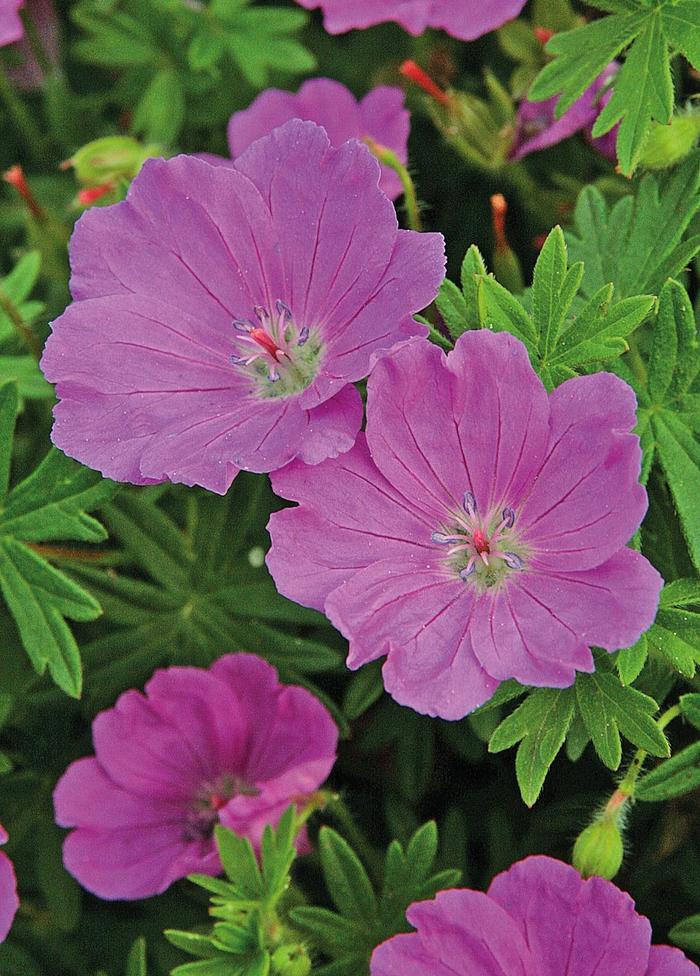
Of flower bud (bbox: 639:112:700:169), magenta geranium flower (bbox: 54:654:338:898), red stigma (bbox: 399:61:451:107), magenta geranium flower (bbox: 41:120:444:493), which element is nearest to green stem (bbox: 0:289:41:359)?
magenta geranium flower (bbox: 41:120:444:493)

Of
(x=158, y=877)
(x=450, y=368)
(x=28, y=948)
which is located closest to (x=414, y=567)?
(x=450, y=368)

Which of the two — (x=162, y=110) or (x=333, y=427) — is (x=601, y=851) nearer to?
(x=333, y=427)

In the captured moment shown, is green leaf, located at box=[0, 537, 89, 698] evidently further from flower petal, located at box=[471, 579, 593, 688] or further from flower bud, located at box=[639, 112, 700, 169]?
flower bud, located at box=[639, 112, 700, 169]

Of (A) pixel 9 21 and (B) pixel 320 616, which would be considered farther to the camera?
(A) pixel 9 21

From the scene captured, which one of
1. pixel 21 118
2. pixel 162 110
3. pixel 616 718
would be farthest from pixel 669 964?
pixel 21 118

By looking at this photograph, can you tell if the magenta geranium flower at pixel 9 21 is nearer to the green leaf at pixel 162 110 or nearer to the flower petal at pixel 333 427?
the green leaf at pixel 162 110

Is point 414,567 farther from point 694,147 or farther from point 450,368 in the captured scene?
point 694,147
